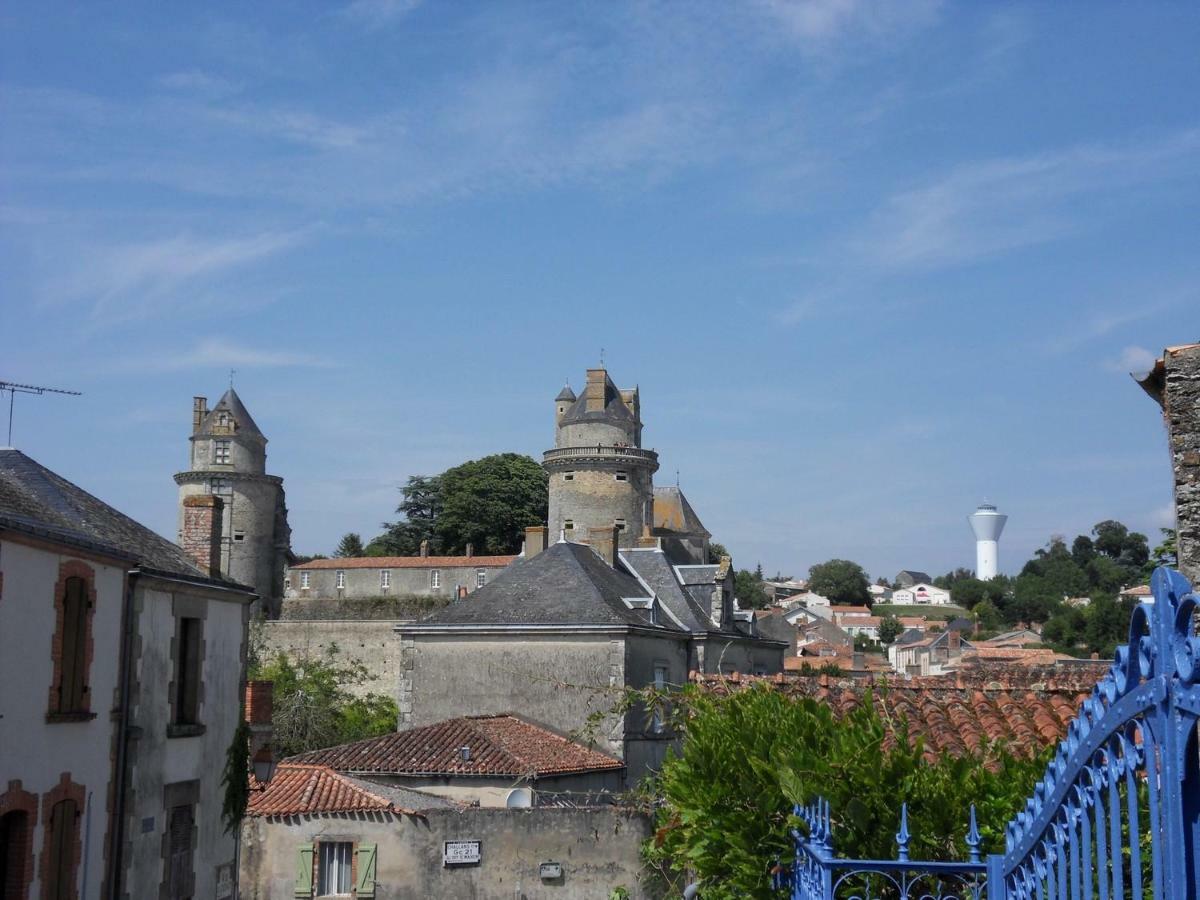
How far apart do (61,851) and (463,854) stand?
7690 millimetres

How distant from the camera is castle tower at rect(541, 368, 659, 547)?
53500 mm

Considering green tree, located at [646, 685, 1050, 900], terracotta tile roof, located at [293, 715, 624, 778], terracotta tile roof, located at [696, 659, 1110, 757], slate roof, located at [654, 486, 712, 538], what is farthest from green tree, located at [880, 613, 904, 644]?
green tree, located at [646, 685, 1050, 900]

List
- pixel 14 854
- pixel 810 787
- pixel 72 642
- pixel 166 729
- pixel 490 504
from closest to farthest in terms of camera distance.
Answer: pixel 810 787 → pixel 14 854 → pixel 72 642 → pixel 166 729 → pixel 490 504

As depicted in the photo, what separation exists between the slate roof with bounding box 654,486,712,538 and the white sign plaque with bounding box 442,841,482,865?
42688 mm

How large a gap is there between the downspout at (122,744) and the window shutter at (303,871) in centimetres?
592

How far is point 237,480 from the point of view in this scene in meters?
66.1

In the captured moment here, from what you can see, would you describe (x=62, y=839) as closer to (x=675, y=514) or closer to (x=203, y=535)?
(x=203, y=535)

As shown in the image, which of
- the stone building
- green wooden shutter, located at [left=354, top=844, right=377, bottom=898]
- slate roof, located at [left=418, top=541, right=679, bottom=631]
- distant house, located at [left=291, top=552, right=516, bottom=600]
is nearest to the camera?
the stone building

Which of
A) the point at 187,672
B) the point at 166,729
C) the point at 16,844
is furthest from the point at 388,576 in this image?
the point at 16,844

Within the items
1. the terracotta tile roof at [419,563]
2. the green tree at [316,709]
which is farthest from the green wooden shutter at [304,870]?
the terracotta tile roof at [419,563]

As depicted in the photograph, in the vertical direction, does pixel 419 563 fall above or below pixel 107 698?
above

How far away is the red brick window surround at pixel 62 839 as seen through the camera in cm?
1355

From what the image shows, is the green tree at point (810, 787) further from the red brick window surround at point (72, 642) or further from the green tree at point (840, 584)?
the green tree at point (840, 584)

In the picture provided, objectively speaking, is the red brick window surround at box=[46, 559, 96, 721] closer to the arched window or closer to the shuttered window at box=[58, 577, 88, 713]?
the shuttered window at box=[58, 577, 88, 713]
